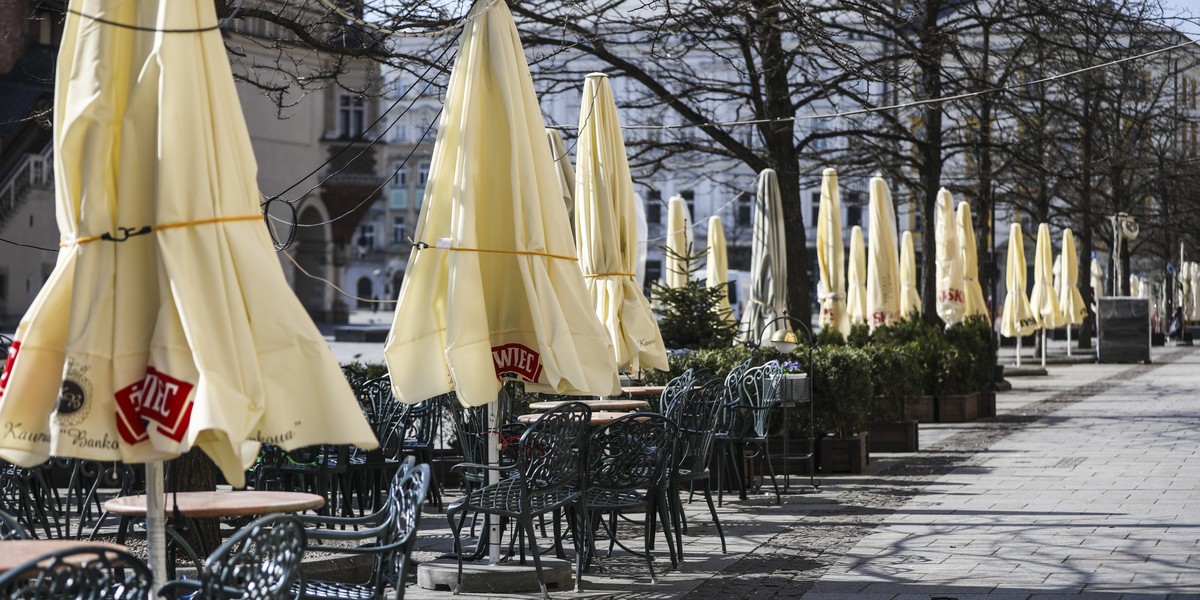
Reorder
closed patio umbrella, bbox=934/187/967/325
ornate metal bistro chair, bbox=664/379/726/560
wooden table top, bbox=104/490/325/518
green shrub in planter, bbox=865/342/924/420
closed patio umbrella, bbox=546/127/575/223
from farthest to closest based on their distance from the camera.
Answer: closed patio umbrella, bbox=934/187/967/325 → green shrub in planter, bbox=865/342/924/420 → closed patio umbrella, bbox=546/127/575/223 → ornate metal bistro chair, bbox=664/379/726/560 → wooden table top, bbox=104/490/325/518

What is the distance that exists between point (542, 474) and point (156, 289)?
116 inches

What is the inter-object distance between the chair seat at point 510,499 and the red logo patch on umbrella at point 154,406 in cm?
276

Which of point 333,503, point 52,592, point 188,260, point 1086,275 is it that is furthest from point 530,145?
point 1086,275

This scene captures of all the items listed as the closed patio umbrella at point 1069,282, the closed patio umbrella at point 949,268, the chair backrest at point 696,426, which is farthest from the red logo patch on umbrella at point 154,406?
the closed patio umbrella at point 1069,282

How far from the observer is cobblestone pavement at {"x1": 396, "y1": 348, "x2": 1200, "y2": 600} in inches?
294

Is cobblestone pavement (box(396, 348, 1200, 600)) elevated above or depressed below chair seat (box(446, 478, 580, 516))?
below

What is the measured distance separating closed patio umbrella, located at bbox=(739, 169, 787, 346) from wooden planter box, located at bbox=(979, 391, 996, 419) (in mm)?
3964

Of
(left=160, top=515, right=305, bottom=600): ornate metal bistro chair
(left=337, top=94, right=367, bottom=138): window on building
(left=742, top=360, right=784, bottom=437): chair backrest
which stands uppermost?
(left=337, top=94, right=367, bottom=138): window on building

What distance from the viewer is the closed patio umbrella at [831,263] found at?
19.5 metres

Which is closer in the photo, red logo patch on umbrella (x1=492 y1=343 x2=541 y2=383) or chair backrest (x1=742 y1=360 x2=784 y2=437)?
red logo patch on umbrella (x1=492 y1=343 x2=541 y2=383)

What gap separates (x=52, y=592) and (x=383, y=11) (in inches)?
346

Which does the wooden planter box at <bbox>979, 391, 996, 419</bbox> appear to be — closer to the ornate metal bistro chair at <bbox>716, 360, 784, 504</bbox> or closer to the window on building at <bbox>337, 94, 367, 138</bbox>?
the ornate metal bistro chair at <bbox>716, 360, 784, 504</bbox>

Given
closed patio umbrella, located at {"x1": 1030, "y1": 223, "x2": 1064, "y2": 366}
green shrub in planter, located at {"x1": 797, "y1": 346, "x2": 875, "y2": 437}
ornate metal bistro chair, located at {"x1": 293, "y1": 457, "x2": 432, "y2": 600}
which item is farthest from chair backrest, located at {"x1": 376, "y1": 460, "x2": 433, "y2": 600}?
closed patio umbrella, located at {"x1": 1030, "y1": 223, "x2": 1064, "y2": 366}

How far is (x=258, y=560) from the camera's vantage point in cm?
432
